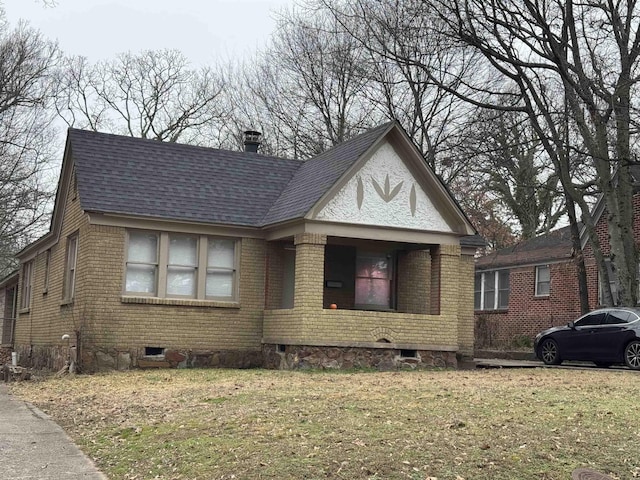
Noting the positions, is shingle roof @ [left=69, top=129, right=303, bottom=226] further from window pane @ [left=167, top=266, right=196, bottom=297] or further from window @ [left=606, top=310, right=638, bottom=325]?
window @ [left=606, top=310, right=638, bottom=325]

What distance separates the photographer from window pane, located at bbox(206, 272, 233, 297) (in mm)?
19328

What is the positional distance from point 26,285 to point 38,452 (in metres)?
19.0

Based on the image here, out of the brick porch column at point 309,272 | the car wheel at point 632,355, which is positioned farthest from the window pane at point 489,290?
the brick porch column at point 309,272

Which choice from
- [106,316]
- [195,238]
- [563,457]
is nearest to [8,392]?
[106,316]

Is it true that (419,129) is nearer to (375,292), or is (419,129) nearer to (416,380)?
(375,292)

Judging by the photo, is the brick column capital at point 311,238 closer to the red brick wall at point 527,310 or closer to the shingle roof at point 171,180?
the shingle roof at point 171,180

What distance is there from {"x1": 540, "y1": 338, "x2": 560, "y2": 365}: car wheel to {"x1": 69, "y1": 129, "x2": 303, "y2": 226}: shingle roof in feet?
25.7

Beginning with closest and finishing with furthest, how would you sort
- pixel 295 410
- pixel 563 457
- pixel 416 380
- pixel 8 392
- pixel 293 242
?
pixel 563 457
pixel 295 410
pixel 416 380
pixel 8 392
pixel 293 242

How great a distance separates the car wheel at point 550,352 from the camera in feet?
70.5

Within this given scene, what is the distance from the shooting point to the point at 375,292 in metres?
21.1

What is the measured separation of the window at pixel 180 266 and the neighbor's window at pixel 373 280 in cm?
325

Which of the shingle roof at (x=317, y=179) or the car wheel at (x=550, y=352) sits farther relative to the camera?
the car wheel at (x=550, y=352)

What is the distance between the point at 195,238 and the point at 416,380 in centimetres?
684

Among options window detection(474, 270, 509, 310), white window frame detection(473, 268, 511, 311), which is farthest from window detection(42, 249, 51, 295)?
window detection(474, 270, 509, 310)
